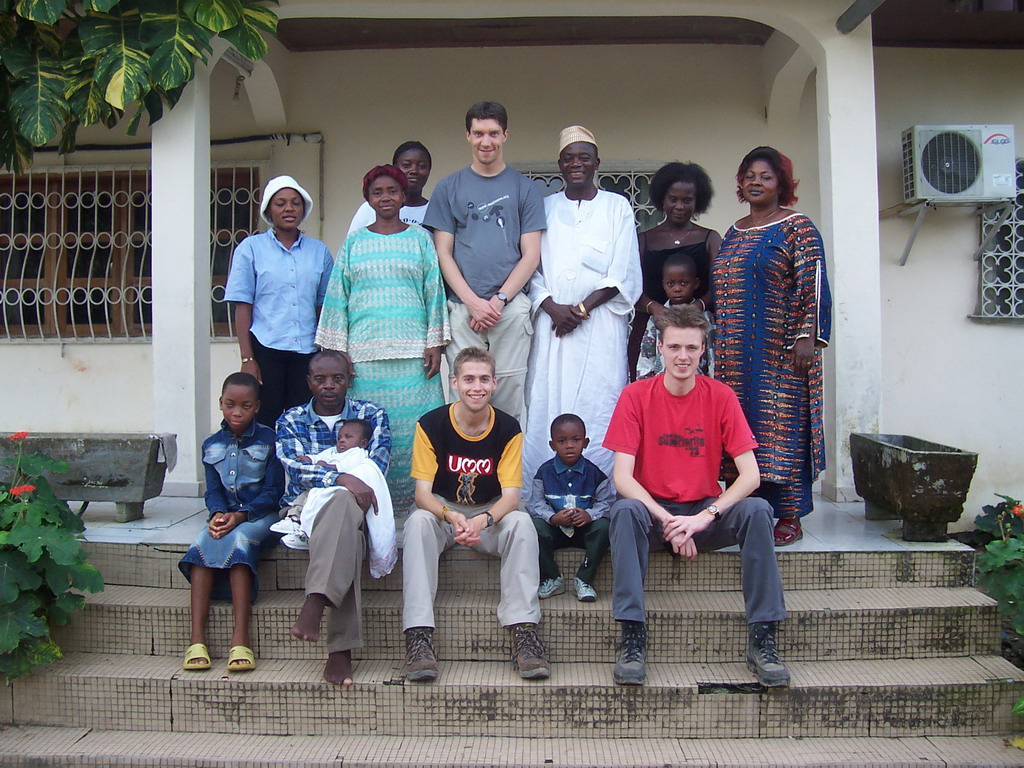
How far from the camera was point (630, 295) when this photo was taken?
156 inches

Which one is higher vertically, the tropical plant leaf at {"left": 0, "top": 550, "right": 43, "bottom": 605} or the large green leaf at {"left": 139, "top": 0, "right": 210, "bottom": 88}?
the large green leaf at {"left": 139, "top": 0, "right": 210, "bottom": 88}

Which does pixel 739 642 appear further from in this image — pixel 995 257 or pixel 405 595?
pixel 995 257

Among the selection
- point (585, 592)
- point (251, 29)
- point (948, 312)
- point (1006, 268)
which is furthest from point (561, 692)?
point (1006, 268)

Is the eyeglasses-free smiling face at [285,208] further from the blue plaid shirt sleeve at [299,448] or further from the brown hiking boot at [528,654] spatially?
the brown hiking boot at [528,654]

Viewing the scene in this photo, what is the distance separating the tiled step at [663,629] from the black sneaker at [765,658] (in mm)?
139

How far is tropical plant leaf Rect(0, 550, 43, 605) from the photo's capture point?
3.05 metres

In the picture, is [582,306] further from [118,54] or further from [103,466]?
[118,54]

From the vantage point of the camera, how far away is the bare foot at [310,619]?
291 centimetres

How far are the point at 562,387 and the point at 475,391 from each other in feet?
2.61

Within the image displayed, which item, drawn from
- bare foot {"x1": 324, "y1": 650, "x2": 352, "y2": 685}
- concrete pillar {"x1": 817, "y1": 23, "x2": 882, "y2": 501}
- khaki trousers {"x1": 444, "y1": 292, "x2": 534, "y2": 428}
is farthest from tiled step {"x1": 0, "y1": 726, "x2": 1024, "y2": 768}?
concrete pillar {"x1": 817, "y1": 23, "x2": 882, "y2": 501}

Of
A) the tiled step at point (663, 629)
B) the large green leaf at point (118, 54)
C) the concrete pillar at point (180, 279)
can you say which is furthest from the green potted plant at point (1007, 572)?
the large green leaf at point (118, 54)

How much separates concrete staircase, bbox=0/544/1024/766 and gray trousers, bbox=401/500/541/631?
0.16 metres

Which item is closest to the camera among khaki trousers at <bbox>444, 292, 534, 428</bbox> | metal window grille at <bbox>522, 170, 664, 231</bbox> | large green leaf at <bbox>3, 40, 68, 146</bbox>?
khaki trousers at <bbox>444, 292, 534, 428</bbox>

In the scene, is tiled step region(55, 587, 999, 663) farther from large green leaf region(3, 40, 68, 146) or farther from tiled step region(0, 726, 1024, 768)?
large green leaf region(3, 40, 68, 146)
